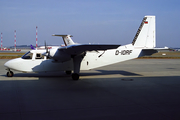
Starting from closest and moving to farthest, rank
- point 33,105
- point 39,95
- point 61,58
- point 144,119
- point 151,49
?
point 144,119
point 33,105
point 39,95
point 61,58
point 151,49

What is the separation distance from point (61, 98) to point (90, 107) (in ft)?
5.54

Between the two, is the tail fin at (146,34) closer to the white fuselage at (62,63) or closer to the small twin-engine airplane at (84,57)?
the small twin-engine airplane at (84,57)

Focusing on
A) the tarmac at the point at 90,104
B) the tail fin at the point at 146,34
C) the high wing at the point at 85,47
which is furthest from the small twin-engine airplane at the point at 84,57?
the tarmac at the point at 90,104

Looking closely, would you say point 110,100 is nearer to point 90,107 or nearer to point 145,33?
point 90,107

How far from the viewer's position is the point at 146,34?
1469cm

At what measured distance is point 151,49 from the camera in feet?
45.4

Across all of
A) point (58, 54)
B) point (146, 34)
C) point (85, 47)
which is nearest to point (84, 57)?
point (58, 54)

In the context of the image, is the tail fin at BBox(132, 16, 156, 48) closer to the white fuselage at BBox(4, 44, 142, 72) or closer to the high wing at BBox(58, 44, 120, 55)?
the white fuselage at BBox(4, 44, 142, 72)

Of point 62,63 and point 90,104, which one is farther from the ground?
point 62,63

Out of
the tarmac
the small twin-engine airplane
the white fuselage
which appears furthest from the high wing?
the tarmac

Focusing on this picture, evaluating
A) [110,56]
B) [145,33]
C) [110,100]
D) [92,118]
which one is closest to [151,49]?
[145,33]

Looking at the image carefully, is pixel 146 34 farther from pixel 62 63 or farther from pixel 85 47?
pixel 62 63

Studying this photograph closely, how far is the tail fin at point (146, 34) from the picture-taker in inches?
573

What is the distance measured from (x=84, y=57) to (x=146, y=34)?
17.3 feet
